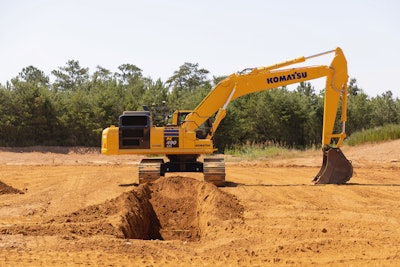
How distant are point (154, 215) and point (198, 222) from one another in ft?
4.43

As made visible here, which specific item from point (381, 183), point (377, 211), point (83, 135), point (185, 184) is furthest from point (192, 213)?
point (83, 135)

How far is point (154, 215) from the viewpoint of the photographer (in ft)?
40.4

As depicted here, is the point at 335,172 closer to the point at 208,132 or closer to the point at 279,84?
the point at 279,84

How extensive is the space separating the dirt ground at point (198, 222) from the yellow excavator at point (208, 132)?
92 cm

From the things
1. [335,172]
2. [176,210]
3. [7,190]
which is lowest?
[176,210]

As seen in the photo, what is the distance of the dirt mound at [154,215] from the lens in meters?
8.84

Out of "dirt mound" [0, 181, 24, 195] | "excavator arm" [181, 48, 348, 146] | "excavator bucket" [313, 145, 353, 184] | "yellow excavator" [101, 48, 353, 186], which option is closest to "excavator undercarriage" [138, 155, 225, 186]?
"yellow excavator" [101, 48, 353, 186]

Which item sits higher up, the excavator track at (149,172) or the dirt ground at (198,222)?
the excavator track at (149,172)

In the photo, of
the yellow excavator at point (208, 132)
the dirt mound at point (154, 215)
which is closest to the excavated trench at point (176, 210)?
the dirt mound at point (154, 215)

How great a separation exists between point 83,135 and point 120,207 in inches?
1121

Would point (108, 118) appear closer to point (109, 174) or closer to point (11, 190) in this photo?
point (109, 174)

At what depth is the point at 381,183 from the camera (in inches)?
692

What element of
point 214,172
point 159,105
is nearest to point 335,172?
point 214,172

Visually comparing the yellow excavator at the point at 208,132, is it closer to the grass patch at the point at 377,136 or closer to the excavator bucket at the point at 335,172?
the excavator bucket at the point at 335,172
